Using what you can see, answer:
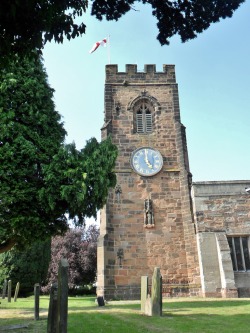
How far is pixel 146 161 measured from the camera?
21000 mm

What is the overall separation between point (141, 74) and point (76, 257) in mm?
18964

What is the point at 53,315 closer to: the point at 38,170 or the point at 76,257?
the point at 38,170

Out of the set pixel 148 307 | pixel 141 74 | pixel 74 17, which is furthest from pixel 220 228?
pixel 74 17

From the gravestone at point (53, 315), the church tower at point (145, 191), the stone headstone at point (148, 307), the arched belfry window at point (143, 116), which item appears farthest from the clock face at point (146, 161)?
the gravestone at point (53, 315)

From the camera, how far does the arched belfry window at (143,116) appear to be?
22.2m

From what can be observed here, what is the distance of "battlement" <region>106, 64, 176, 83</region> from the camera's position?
23219mm

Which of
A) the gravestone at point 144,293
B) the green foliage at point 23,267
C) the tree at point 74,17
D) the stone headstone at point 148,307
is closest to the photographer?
the tree at point 74,17

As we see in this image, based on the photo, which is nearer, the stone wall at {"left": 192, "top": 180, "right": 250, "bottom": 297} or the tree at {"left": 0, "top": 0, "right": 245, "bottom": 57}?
the tree at {"left": 0, "top": 0, "right": 245, "bottom": 57}

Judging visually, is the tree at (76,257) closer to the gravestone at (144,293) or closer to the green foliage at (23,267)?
the green foliage at (23,267)

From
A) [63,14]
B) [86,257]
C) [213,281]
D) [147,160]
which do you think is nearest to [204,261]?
[213,281]

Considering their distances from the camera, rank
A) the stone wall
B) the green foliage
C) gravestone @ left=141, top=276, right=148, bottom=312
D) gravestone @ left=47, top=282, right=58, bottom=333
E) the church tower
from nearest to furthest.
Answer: gravestone @ left=47, top=282, right=58, bottom=333
gravestone @ left=141, top=276, right=148, bottom=312
the stone wall
the church tower
the green foliage

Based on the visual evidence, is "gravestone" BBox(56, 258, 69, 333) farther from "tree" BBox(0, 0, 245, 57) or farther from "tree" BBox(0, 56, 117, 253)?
"tree" BBox(0, 56, 117, 253)

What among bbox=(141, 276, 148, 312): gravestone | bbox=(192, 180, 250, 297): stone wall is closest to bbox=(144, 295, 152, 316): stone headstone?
bbox=(141, 276, 148, 312): gravestone

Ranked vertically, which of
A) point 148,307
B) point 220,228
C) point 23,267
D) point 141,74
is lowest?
point 148,307
